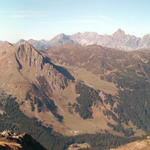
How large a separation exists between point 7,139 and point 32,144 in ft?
83.6

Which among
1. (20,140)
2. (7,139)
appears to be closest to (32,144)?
(20,140)

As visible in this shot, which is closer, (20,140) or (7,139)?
(7,139)

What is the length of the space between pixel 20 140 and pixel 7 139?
1116 cm

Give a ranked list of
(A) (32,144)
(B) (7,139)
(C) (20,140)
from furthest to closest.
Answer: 1. (A) (32,144)
2. (C) (20,140)
3. (B) (7,139)

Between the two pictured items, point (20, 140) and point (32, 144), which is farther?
point (32, 144)

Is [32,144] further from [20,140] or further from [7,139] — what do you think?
[7,139]

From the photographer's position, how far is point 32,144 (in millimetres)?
154875

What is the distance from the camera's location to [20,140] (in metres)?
143

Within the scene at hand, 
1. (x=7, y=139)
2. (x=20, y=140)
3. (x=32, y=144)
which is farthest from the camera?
(x=32, y=144)

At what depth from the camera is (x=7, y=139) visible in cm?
13412

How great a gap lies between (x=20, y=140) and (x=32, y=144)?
14454mm

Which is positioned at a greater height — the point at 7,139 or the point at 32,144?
the point at 7,139
